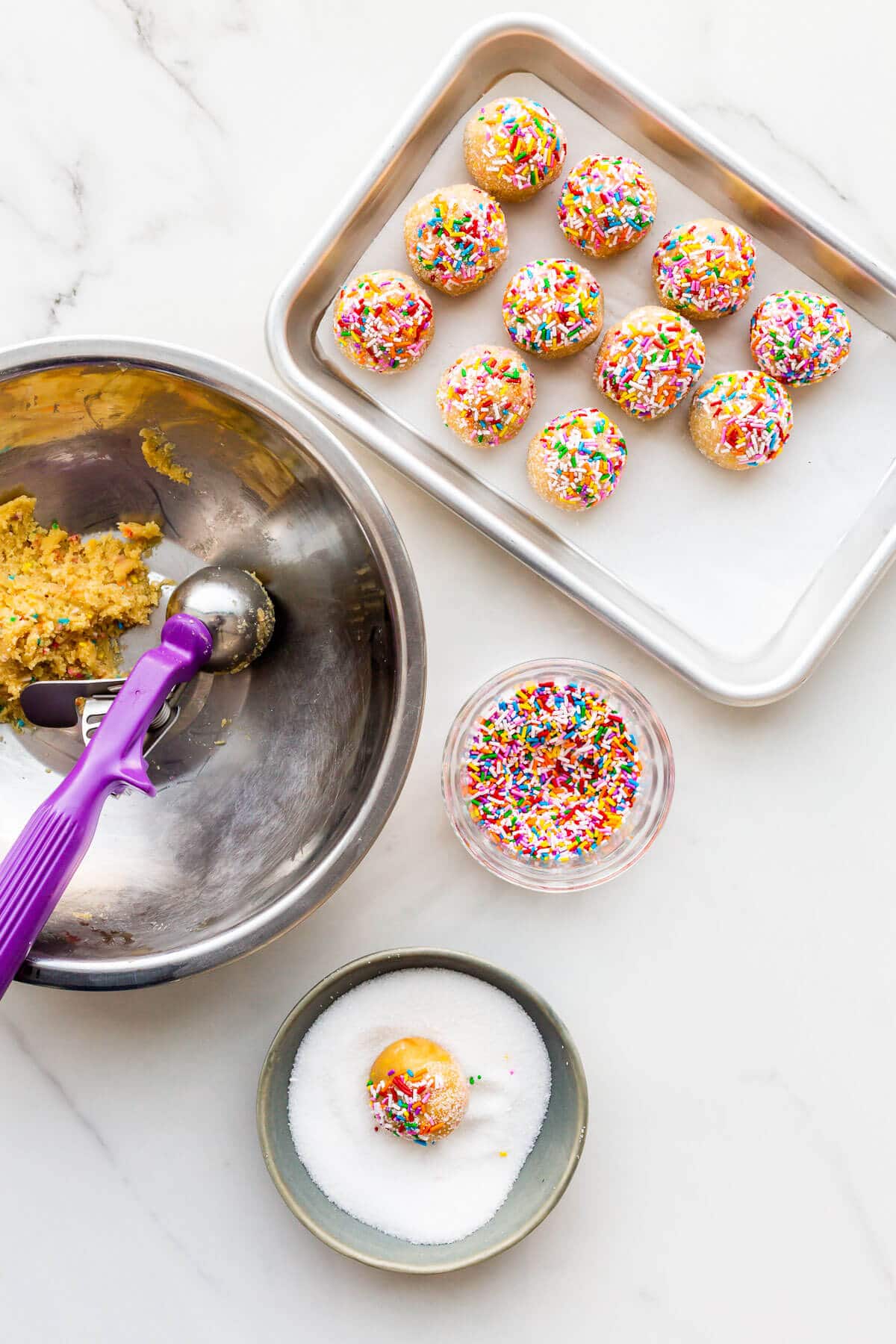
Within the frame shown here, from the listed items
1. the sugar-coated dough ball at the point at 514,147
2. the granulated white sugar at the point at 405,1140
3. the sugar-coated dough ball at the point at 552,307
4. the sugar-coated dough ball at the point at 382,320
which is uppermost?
the sugar-coated dough ball at the point at 514,147

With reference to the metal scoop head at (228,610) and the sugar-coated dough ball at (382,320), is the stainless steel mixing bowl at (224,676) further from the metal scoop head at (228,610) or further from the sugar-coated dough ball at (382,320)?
the sugar-coated dough ball at (382,320)

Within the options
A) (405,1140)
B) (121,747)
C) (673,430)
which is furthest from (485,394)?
(405,1140)

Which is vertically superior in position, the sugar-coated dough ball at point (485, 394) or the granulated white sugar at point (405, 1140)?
the sugar-coated dough ball at point (485, 394)

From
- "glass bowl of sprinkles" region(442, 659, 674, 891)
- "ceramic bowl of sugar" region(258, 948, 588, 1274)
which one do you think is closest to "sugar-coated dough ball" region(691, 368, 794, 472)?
"glass bowl of sprinkles" region(442, 659, 674, 891)

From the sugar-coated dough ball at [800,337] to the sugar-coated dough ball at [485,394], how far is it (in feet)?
1.02

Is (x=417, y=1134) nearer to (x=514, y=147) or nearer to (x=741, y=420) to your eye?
(x=741, y=420)

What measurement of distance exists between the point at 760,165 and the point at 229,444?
809 millimetres

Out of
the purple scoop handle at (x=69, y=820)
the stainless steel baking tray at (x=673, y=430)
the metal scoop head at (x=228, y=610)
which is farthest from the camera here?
the stainless steel baking tray at (x=673, y=430)

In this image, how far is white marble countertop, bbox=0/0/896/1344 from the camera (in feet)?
4.41

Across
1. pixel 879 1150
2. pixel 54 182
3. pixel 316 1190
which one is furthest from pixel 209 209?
pixel 879 1150

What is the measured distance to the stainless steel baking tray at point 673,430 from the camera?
1339 mm

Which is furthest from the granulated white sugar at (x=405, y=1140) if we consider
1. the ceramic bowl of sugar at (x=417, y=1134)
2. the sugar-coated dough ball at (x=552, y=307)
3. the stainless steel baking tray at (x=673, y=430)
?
the sugar-coated dough ball at (x=552, y=307)

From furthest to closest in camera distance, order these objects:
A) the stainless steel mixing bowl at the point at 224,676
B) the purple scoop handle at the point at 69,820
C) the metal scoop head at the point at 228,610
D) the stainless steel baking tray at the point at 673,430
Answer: the stainless steel baking tray at the point at 673,430
the metal scoop head at the point at 228,610
the stainless steel mixing bowl at the point at 224,676
the purple scoop handle at the point at 69,820

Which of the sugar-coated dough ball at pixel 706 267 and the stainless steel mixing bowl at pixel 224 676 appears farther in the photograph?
the sugar-coated dough ball at pixel 706 267
